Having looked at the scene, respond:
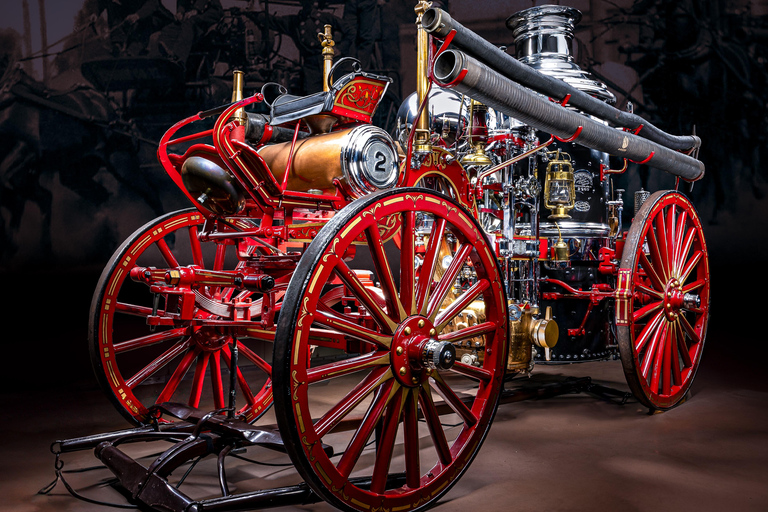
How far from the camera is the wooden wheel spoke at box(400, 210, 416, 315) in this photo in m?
2.68

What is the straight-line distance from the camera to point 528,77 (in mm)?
3508

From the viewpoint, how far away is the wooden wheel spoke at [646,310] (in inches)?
161

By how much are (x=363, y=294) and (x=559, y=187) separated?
9.75 feet

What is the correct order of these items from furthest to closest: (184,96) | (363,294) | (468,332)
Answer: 1. (184,96)
2. (468,332)
3. (363,294)

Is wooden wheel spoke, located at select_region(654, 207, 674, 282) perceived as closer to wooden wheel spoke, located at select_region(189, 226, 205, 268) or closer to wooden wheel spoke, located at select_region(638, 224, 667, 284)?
wooden wheel spoke, located at select_region(638, 224, 667, 284)

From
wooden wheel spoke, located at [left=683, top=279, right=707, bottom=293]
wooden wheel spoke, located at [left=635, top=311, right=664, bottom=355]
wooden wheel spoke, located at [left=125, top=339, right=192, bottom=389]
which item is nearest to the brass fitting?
wooden wheel spoke, located at [left=635, top=311, right=664, bottom=355]

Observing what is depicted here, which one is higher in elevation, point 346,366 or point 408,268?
point 408,268

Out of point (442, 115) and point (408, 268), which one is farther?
point (442, 115)

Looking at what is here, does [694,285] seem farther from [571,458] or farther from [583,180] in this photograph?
[571,458]

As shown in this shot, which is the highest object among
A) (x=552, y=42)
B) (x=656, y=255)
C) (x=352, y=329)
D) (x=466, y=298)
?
(x=552, y=42)

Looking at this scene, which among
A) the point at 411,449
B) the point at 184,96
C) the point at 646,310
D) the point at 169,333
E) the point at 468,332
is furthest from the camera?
the point at 184,96

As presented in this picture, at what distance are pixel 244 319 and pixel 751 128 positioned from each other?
25.9 feet

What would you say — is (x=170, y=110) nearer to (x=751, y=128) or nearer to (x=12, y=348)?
(x=12, y=348)

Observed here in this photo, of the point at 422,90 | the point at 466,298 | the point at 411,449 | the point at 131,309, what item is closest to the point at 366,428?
the point at 411,449
